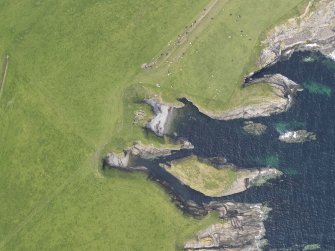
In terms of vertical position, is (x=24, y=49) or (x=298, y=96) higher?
(x=24, y=49)

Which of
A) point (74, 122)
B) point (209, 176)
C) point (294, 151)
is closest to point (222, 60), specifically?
point (209, 176)

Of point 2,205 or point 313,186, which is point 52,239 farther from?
point 313,186

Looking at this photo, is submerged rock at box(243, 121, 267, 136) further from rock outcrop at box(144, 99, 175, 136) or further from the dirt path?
the dirt path

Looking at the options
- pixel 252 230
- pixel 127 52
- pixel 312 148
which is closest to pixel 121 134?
pixel 127 52

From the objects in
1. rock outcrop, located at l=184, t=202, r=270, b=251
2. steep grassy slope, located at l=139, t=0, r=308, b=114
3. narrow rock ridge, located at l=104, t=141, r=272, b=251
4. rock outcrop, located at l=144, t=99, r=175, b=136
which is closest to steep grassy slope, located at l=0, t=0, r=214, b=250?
narrow rock ridge, located at l=104, t=141, r=272, b=251

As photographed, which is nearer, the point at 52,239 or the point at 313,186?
the point at 52,239
